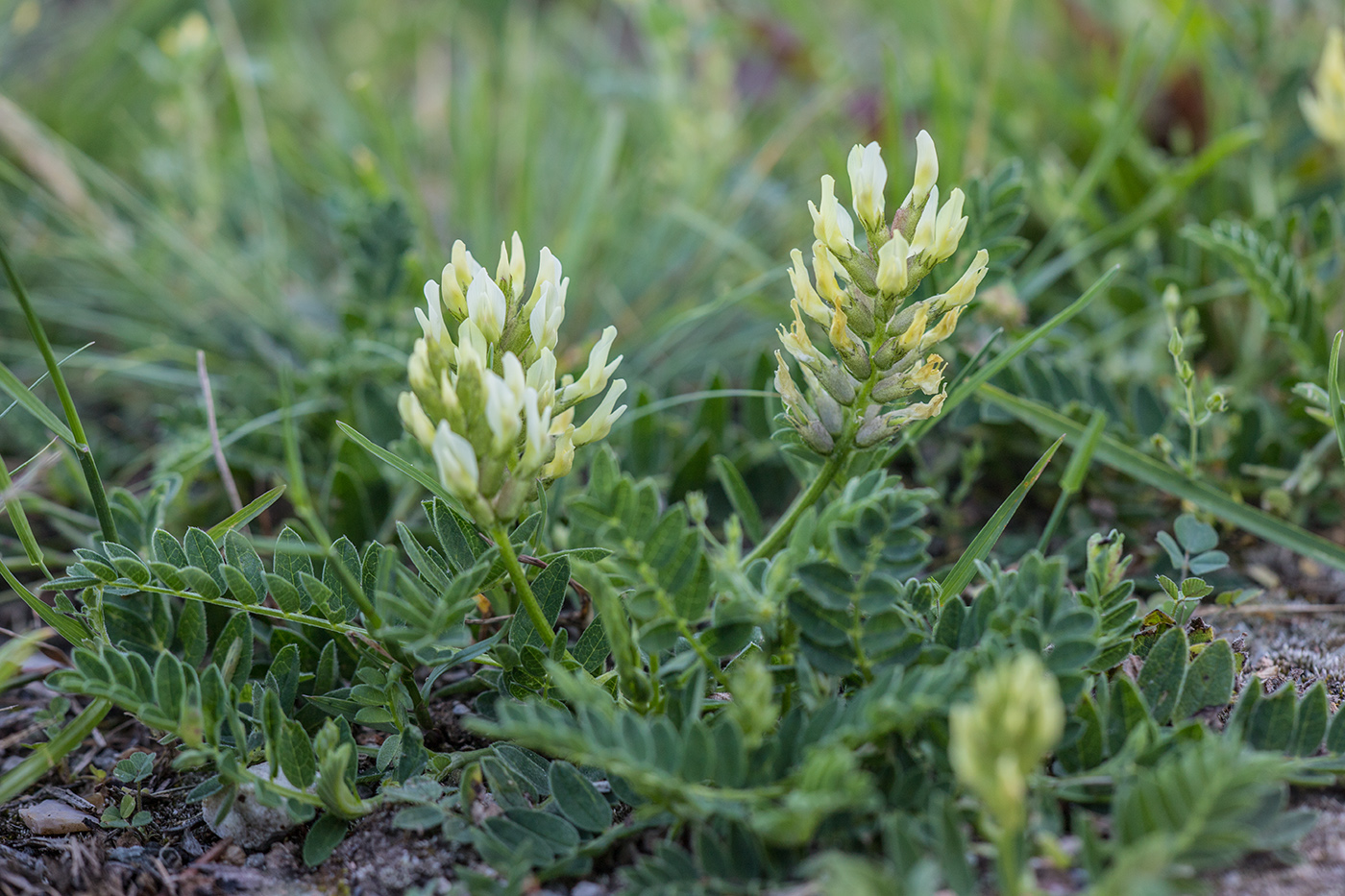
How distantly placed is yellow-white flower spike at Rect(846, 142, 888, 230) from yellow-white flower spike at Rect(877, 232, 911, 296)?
0.05 m

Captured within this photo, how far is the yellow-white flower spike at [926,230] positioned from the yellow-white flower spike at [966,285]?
0.16ft

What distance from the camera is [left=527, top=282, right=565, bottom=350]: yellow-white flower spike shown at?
114cm

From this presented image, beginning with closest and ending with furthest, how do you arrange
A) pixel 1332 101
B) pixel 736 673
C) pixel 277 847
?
pixel 736 673
pixel 277 847
pixel 1332 101

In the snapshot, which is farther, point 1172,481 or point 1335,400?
point 1172,481

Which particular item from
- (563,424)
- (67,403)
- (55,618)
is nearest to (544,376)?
(563,424)

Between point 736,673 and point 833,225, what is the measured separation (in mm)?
478

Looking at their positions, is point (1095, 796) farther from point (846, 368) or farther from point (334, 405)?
point (334, 405)

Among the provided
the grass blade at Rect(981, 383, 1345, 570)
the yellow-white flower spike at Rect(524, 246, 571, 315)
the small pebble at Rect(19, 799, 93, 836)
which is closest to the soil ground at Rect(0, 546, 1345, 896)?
the small pebble at Rect(19, 799, 93, 836)

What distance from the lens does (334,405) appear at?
6.13 feet

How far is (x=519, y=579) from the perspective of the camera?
1083mm

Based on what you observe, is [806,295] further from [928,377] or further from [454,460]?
[454,460]

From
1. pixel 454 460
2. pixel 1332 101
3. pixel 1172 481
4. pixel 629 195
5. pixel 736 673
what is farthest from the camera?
pixel 629 195

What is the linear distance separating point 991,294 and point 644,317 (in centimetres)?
83

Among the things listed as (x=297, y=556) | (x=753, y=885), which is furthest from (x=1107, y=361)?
(x=297, y=556)
